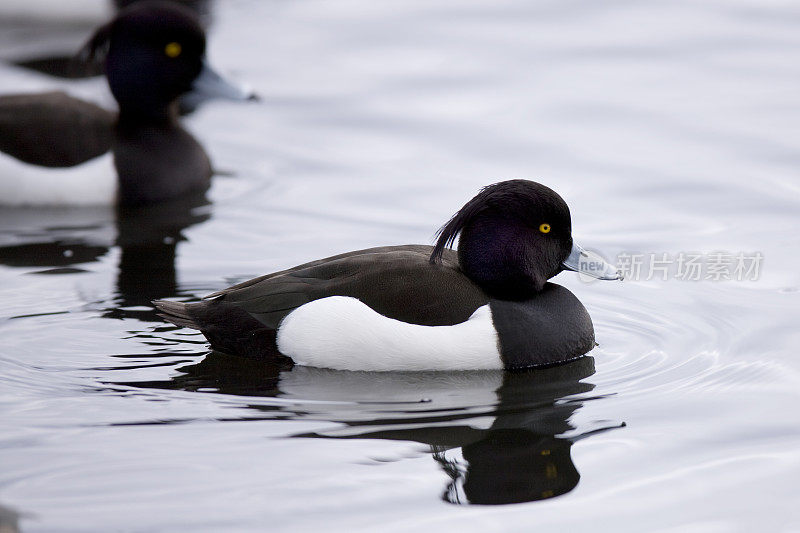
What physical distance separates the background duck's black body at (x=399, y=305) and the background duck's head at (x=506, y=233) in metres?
0.08

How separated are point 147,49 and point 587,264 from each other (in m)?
4.45

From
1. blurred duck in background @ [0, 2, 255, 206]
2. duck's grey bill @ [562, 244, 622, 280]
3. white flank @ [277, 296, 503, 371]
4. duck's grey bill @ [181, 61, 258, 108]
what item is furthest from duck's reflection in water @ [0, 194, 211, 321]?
duck's grey bill @ [562, 244, 622, 280]

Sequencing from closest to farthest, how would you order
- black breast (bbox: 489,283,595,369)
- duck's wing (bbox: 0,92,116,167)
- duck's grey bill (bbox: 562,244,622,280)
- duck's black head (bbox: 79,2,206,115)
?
1. black breast (bbox: 489,283,595,369)
2. duck's grey bill (bbox: 562,244,622,280)
3. duck's wing (bbox: 0,92,116,167)
4. duck's black head (bbox: 79,2,206,115)

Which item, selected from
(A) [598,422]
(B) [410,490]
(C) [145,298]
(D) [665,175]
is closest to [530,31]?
(D) [665,175]

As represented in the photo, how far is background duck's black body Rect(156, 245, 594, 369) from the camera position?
639cm

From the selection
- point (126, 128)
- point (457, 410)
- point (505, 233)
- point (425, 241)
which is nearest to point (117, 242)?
point (126, 128)

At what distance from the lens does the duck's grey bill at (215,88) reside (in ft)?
32.9

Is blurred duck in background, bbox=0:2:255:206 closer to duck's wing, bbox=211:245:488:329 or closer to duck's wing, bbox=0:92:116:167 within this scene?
duck's wing, bbox=0:92:116:167

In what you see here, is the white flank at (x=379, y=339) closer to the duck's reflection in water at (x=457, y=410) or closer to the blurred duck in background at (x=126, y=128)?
the duck's reflection in water at (x=457, y=410)

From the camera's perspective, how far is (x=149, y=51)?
9906 millimetres

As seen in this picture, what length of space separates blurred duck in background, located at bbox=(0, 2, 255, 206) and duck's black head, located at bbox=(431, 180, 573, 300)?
12.0ft

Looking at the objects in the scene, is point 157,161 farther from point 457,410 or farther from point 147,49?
point 457,410

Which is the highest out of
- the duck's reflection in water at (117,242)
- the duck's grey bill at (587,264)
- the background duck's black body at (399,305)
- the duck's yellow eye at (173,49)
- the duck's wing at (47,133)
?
the duck's yellow eye at (173,49)

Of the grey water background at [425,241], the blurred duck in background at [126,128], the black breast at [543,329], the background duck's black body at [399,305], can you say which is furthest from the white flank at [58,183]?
the black breast at [543,329]
